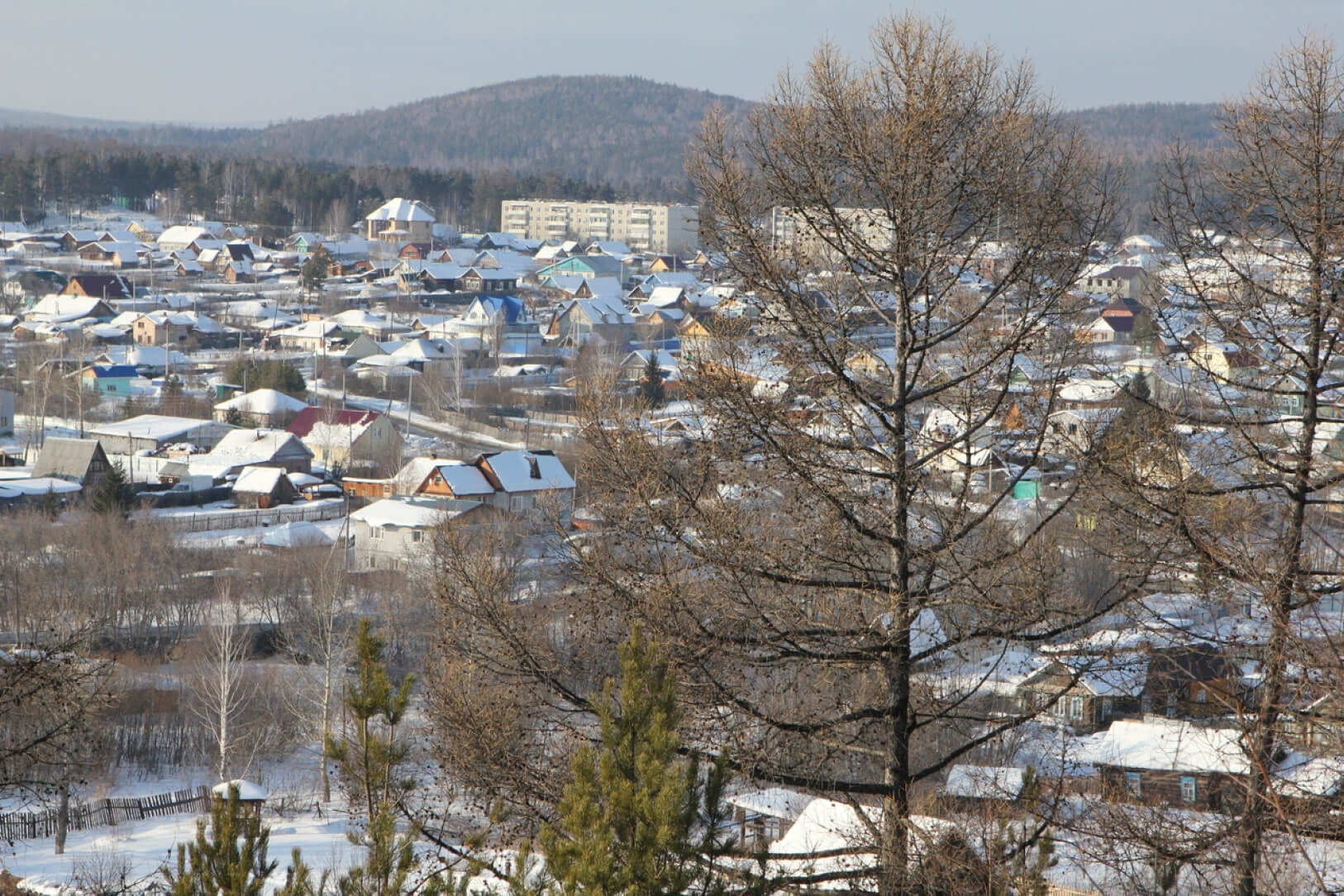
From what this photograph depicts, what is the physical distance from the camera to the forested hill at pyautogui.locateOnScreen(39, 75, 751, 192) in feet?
395

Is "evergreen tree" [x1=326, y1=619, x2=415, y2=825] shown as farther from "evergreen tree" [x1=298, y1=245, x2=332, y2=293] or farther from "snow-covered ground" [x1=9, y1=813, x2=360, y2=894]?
"evergreen tree" [x1=298, y1=245, x2=332, y2=293]

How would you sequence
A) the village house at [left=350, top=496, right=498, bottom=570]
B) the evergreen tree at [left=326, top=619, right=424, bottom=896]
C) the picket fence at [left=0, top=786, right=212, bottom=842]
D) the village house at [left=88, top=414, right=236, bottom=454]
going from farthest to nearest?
the village house at [left=88, top=414, right=236, bottom=454]
the village house at [left=350, top=496, right=498, bottom=570]
the picket fence at [left=0, top=786, right=212, bottom=842]
the evergreen tree at [left=326, top=619, right=424, bottom=896]

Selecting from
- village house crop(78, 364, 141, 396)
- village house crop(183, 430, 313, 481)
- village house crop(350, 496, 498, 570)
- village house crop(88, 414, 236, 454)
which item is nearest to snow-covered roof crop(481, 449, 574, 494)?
village house crop(350, 496, 498, 570)

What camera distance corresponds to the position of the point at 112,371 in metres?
28.7

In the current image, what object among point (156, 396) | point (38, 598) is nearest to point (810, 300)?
point (38, 598)

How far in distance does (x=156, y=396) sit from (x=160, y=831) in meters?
19.1

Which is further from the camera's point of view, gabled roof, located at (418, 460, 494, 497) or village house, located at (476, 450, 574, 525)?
village house, located at (476, 450, 574, 525)

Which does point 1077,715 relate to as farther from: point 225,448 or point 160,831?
point 225,448

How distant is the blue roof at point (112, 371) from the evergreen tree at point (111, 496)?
1072cm

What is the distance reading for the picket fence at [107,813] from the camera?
10391mm

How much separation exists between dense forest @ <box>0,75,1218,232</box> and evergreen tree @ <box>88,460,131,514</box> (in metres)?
9.16

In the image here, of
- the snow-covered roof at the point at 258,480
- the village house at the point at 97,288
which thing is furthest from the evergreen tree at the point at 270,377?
the village house at the point at 97,288

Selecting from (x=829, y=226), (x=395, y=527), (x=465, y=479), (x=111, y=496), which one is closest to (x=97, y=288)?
(x=111, y=496)

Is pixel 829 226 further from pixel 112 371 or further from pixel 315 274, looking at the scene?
pixel 315 274
